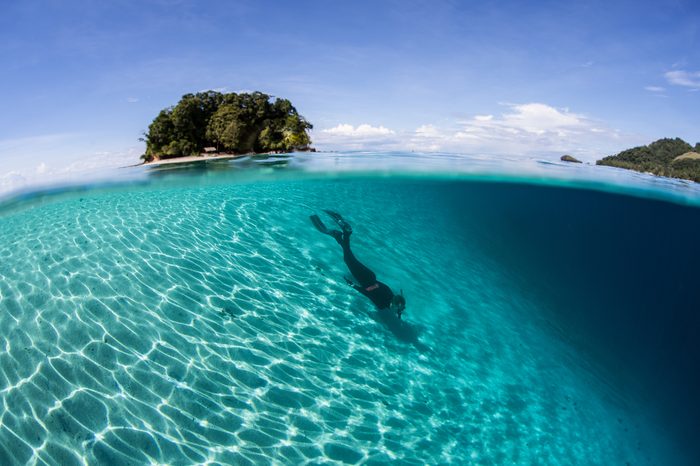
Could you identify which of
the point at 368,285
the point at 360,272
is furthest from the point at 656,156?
the point at 368,285

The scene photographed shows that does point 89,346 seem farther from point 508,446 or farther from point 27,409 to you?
point 508,446

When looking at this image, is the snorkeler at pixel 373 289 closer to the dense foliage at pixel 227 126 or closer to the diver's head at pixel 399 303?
the diver's head at pixel 399 303

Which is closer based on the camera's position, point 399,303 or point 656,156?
point 399,303

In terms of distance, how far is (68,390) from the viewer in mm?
3648

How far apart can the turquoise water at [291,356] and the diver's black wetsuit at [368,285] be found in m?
0.38

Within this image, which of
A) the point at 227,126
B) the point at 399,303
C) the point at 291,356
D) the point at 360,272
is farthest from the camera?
the point at 227,126

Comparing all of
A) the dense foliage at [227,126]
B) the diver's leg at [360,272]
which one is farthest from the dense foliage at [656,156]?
the dense foliage at [227,126]

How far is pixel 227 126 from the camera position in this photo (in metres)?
26.3

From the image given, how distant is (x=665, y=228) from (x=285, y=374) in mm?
37690

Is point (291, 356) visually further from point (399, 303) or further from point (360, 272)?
point (360, 272)

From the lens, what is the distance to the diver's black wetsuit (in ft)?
21.6

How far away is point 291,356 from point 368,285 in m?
2.60

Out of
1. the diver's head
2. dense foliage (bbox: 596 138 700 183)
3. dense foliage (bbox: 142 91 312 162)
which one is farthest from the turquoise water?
Result: dense foliage (bbox: 142 91 312 162)

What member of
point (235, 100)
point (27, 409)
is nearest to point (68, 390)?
point (27, 409)
